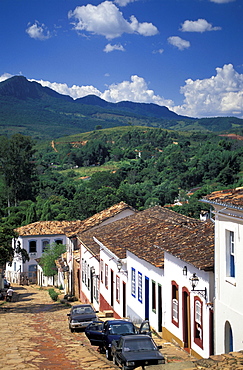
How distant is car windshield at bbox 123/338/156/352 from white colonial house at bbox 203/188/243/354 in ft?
5.56

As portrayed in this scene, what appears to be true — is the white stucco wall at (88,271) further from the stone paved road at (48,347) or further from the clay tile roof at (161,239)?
the stone paved road at (48,347)

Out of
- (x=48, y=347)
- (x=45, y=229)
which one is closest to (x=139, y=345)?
(x=48, y=347)

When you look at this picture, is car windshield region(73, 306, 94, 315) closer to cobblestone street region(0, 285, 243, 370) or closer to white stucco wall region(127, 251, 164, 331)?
cobblestone street region(0, 285, 243, 370)

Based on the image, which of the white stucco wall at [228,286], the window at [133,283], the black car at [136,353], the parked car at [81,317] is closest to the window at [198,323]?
the white stucco wall at [228,286]

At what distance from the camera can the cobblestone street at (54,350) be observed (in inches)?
373

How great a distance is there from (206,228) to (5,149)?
206 feet

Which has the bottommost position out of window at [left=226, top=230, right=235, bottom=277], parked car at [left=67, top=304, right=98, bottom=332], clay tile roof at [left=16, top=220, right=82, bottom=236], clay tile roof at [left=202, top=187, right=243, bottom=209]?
clay tile roof at [left=16, top=220, right=82, bottom=236]

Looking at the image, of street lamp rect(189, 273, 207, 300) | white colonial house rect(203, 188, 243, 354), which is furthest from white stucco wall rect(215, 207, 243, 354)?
street lamp rect(189, 273, 207, 300)

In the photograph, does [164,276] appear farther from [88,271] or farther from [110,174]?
[110,174]

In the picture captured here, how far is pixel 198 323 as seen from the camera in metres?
14.4

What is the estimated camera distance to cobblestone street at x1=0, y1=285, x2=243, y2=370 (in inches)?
373

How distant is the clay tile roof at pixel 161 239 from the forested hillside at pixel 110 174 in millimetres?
10635

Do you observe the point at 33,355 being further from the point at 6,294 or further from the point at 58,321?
the point at 6,294

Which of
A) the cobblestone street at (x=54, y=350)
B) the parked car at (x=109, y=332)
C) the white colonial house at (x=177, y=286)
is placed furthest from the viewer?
the parked car at (x=109, y=332)
